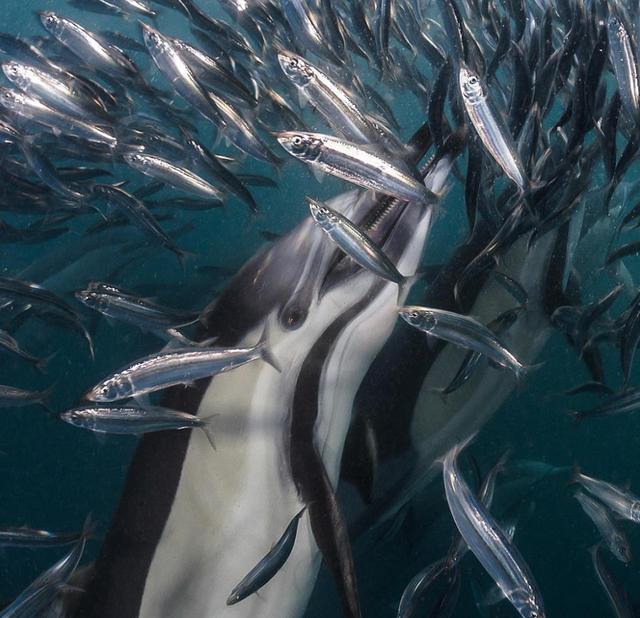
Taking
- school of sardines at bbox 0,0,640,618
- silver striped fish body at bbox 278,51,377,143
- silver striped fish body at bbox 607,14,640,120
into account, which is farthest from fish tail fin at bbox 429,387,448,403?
silver striped fish body at bbox 607,14,640,120

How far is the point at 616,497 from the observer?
3.10 m

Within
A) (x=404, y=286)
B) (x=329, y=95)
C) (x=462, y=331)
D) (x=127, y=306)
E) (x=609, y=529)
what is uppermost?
(x=329, y=95)

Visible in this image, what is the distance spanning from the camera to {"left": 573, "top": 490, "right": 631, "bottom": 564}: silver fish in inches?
132

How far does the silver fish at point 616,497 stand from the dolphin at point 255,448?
1.82 m

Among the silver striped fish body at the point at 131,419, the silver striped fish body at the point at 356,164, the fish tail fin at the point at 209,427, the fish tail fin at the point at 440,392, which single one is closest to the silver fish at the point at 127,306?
A: the silver striped fish body at the point at 131,419

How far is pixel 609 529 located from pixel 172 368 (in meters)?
3.01

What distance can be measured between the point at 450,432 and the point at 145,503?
2113 millimetres

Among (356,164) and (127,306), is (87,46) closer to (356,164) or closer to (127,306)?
(127,306)

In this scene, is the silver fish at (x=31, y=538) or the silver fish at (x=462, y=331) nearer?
the silver fish at (x=462, y=331)

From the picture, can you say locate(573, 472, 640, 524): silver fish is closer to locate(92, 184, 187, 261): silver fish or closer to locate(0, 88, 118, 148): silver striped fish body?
locate(92, 184, 187, 261): silver fish

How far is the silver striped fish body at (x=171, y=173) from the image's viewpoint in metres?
3.54

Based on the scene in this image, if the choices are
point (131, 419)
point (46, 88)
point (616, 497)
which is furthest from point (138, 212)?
point (616, 497)

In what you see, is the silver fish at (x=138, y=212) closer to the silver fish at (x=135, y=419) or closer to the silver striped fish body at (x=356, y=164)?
the silver fish at (x=135, y=419)

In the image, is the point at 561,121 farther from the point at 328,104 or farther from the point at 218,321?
the point at 218,321
